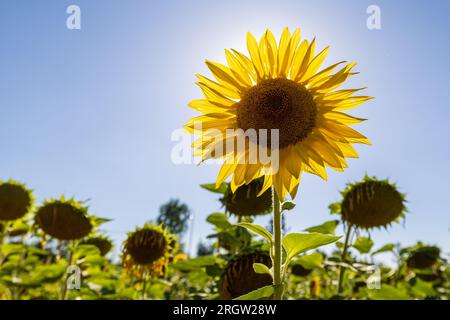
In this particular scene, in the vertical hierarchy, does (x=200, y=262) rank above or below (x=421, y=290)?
above

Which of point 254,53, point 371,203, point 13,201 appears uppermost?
point 254,53

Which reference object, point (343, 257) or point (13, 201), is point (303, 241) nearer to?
point (343, 257)

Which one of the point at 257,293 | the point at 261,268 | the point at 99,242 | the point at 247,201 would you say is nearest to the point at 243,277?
the point at 247,201

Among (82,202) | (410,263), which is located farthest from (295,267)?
(82,202)

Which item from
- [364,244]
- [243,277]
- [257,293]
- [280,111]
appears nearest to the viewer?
[257,293]

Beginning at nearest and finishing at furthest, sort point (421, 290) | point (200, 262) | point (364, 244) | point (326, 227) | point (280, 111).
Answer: point (280, 111) < point (326, 227) < point (200, 262) < point (364, 244) < point (421, 290)

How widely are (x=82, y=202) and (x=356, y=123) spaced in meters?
3.37

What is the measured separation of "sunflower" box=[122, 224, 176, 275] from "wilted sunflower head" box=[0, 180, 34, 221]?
187 centimetres

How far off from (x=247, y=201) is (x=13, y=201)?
341cm

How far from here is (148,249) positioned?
4.01m

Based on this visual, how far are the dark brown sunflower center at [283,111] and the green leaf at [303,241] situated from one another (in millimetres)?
597

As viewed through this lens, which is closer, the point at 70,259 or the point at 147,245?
the point at 147,245

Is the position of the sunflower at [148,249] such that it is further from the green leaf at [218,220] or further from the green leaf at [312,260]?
the green leaf at [312,260]

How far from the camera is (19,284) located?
4.00m
